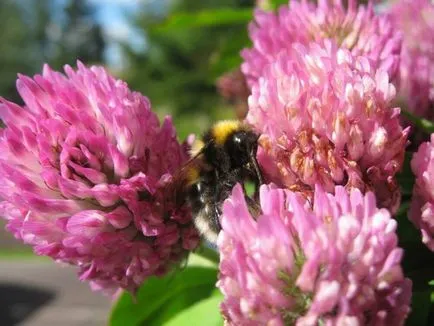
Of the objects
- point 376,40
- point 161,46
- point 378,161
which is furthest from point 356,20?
point 161,46

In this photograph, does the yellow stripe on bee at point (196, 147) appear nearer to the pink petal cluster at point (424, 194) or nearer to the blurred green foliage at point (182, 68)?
the pink petal cluster at point (424, 194)

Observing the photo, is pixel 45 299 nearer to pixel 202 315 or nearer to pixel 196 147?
pixel 202 315

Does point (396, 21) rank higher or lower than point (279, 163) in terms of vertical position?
higher

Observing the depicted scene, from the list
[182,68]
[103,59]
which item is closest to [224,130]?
[182,68]

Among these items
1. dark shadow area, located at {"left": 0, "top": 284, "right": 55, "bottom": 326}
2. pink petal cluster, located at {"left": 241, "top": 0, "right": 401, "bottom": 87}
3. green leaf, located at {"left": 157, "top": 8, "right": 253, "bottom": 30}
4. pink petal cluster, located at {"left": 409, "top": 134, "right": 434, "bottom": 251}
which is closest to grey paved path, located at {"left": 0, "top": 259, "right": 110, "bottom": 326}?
dark shadow area, located at {"left": 0, "top": 284, "right": 55, "bottom": 326}

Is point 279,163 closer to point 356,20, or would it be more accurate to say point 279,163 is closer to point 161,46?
point 356,20

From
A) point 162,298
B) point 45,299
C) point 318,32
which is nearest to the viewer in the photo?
point 318,32
